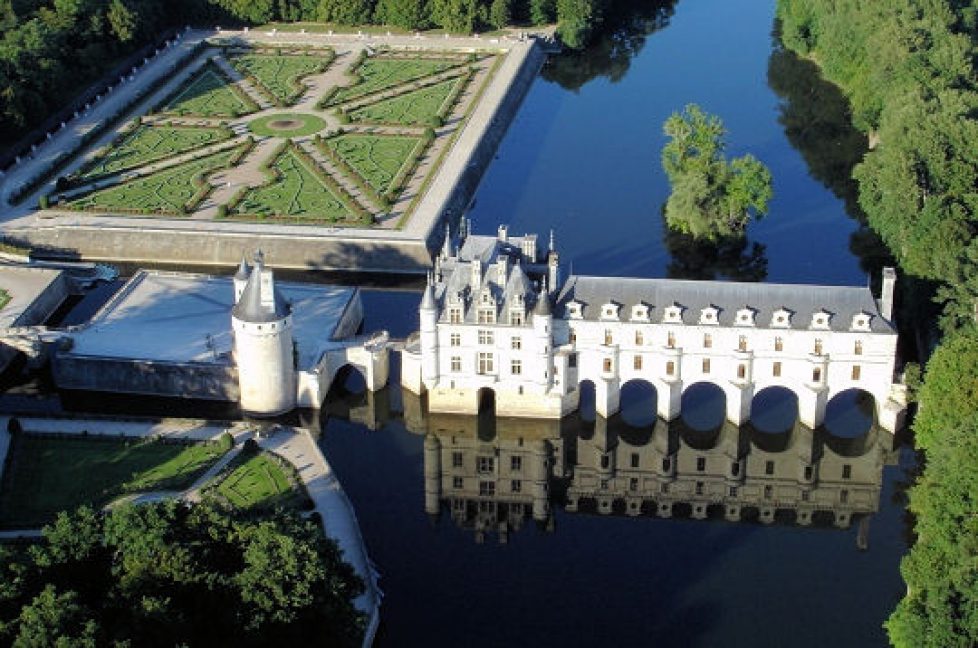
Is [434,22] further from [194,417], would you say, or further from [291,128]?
[194,417]

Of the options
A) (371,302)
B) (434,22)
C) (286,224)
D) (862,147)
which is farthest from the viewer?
(434,22)

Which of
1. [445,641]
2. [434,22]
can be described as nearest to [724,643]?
[445,641]

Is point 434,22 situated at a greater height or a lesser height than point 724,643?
greater

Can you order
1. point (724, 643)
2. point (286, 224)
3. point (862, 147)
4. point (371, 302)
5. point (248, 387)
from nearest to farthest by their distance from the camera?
point (724, 643) → point (248, 387) → point (371, 302) → point (286, 224) → point (862, 147)

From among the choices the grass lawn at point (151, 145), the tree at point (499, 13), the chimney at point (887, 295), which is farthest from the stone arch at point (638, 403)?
the tree at point (499, 13)

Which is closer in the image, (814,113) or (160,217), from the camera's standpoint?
(160,217)

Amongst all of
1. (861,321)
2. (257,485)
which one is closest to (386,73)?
(861,321)

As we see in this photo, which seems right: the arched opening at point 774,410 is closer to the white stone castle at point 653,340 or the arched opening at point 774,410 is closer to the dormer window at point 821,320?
the white stone castle at point 653,340
